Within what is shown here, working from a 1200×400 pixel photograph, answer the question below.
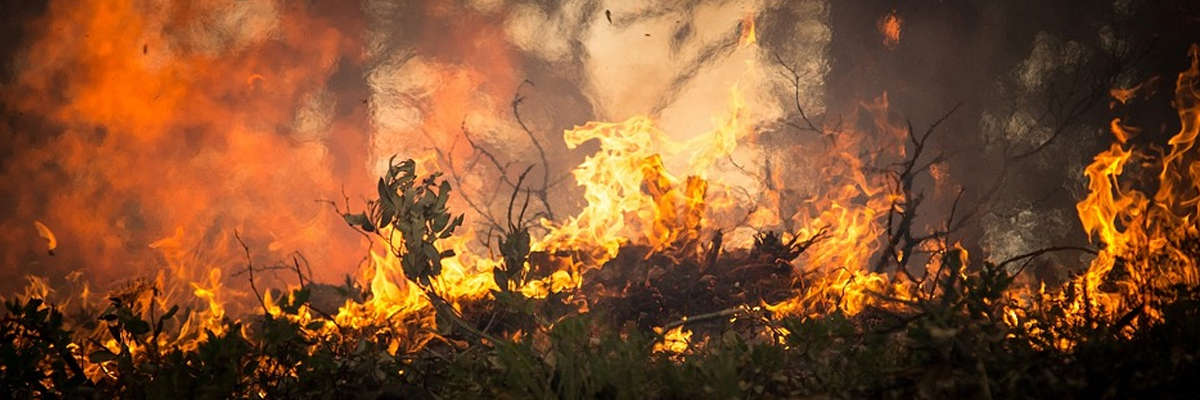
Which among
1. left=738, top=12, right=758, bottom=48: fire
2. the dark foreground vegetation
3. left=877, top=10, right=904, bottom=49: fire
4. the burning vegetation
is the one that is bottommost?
the dark foreground vegetation

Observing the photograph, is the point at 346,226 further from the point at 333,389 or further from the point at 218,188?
the point at 333,389

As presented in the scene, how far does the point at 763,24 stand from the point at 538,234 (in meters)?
4.47

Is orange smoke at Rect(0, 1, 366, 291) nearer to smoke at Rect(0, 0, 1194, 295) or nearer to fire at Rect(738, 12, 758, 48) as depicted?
smoke at Rect(0, 0, 1194, 295)

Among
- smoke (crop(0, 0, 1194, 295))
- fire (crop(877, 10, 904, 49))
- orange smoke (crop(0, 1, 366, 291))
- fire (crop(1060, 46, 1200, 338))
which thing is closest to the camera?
fire (crop(1060, 46, 1200, 338))

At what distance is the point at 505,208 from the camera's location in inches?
455

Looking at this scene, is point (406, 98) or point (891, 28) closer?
point (891, 28)

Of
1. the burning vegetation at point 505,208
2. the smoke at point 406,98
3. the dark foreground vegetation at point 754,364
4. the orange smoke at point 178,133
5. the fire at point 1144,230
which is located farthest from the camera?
the orange smoke at point 178,133

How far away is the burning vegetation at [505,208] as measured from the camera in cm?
457

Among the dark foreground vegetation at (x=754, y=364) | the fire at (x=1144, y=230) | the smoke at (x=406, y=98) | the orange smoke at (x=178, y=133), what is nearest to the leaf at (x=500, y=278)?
the dark foreground vegetation at (x=754, y=364)

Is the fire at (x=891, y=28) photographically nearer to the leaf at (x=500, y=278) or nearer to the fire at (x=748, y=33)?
the fire at (x=748, y=33)

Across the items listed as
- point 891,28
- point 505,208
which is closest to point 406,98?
point 505,208

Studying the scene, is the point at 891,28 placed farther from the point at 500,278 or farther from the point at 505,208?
the point at 500,278

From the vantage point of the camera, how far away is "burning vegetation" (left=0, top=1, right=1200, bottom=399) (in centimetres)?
457

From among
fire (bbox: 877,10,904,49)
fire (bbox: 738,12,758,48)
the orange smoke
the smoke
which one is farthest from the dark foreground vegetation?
fire (bbox: 738,12,758,48)
